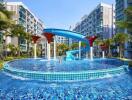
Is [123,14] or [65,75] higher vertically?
[123,14]

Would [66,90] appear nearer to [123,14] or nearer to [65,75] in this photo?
[65,75]

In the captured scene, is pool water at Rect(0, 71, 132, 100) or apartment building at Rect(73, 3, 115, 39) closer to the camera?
pool water at Rect(0, 71, 132, 100)

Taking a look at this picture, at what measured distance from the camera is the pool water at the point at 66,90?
10.1 m

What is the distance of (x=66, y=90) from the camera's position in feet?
37.4

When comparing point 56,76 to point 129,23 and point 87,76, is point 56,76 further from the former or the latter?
point 129,23

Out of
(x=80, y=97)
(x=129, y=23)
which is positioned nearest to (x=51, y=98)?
(x=80, y=97)

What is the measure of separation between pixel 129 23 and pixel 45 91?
52.8ft

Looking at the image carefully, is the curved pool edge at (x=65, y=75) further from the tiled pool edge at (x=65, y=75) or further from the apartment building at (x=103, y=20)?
the apartment building at (x=103, y=20)

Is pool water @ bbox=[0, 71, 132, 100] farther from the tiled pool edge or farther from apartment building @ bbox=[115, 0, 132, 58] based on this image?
apartment building @ bbox=[115, 0, 132, 58]

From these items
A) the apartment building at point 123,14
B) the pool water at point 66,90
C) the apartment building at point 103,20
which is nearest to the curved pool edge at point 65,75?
the pool water at point 66,90

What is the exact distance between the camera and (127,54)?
5669cm

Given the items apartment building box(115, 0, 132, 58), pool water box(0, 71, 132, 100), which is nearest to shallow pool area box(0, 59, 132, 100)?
pool water box(0, 71, 132, 100)

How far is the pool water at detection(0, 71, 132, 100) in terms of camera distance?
396 inches

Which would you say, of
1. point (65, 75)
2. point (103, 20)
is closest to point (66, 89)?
point (65, 75)
